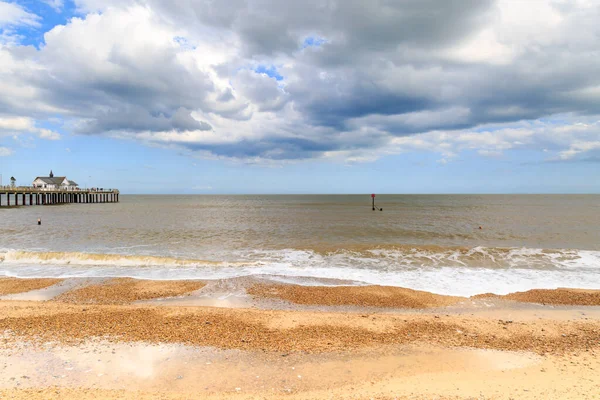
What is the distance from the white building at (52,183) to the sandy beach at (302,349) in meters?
107

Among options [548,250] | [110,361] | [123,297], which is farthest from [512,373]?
[548,250]

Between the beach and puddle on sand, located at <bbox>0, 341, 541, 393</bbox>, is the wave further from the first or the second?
puddle on sand, located at <bbox>0, 341, 541, 393</bbox>

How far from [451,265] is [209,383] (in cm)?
1598

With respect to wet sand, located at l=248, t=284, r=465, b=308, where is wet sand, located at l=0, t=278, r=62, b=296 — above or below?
below

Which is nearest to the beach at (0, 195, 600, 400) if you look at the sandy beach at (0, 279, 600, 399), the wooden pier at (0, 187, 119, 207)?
the sandy beach at (0, 279, 600, 399)

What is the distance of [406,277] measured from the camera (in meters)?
15.7

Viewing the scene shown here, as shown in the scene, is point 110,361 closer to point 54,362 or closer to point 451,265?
point 54,362

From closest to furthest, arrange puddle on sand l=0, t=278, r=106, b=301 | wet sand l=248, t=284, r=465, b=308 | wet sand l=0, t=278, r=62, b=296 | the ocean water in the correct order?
wet sand l=248, t=284, r=465, b=308, puddle on sand l=0, t=278, r=106, b=301, wet sand l=0, t=278, r=62, b=296, the ocean water

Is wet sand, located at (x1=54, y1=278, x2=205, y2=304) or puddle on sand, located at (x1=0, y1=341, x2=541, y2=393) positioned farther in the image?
wet sand, located at (x1=54, y1=278, x2=205, y2=304)

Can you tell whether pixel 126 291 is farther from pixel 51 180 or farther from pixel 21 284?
pixel 51 180

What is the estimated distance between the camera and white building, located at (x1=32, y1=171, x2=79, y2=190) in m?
95.9

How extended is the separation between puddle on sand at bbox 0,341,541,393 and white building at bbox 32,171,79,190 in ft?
362

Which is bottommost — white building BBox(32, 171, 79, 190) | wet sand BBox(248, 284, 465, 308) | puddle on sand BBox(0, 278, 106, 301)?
puddle on sand BBox(0, 278, 106, 301)

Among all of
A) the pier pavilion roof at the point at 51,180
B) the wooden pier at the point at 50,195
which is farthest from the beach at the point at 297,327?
the pier pavilion roof at the point at 51,180
